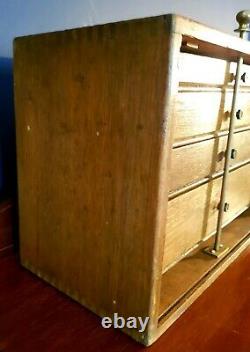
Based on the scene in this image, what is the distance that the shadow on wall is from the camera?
858 millimetres

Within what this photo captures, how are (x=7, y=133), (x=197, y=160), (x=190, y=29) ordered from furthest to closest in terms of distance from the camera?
(x=7, y=133) < (x=197, y=160) < (x=190, y=29)

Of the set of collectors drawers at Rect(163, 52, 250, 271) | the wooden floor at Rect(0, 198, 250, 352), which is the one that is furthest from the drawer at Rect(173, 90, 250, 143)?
the wooden floor at Rect(0, 198, 250, 352)

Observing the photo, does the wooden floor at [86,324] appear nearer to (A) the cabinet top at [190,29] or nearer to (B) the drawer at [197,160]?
(B) the drawer at [197,160]

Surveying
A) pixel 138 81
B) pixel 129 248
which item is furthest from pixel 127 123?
pixel 129 248

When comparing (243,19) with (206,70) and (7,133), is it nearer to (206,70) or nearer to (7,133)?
(206,70)

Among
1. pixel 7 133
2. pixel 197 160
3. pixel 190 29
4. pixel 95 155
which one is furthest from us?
pixel 7 133

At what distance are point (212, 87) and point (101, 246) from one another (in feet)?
1.37

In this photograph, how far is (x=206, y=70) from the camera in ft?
2.31

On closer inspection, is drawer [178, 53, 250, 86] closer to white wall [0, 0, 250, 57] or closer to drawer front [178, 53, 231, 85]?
drawer front [178, 53, 231, 85]

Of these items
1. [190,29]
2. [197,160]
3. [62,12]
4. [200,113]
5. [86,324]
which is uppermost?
[62,12]

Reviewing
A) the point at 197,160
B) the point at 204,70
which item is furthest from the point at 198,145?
the point at 204,70

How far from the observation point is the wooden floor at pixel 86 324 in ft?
2.07

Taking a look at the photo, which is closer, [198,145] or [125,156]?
[125,156]

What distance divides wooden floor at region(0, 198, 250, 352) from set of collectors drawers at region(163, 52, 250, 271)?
0.44 ft
